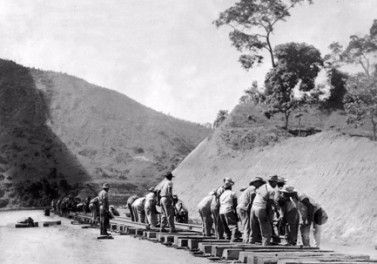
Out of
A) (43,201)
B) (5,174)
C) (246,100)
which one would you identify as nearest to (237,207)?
(246,100)

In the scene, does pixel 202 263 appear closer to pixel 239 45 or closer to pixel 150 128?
pixel 239 45

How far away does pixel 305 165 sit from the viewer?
35750mm

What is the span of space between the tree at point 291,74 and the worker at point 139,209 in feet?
82.3

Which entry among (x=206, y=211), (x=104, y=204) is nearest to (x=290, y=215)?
(x=206, y=211)

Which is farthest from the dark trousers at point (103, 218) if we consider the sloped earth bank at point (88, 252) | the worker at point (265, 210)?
the worker at point (265, 210)

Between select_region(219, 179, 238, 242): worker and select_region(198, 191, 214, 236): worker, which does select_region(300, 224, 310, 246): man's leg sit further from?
select_region(198, 191, 214, 236): worker

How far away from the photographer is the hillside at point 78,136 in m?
94.6

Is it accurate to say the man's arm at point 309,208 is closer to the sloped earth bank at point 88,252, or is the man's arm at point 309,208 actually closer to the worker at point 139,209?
the sloped earth bank at point 88,252

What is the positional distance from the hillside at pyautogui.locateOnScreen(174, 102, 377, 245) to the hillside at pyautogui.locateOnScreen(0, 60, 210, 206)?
101 ft

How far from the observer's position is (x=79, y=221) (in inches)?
1220

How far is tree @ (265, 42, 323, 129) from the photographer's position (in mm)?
49719

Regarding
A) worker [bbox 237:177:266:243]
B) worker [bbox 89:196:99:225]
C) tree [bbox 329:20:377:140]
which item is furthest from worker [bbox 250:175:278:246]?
tree [bbox 329:20:377:140]

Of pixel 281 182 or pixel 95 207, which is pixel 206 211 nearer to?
pixel 281 182

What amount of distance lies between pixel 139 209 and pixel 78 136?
98.7m
